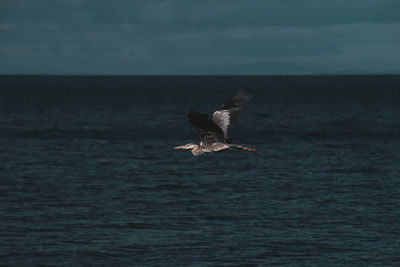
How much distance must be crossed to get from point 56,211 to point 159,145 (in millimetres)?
30977

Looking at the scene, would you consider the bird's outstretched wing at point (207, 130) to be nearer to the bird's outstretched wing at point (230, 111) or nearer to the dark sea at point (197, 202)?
the bird's outstretched wing at point (230, 111)

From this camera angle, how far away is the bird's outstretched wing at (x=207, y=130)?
67.8 feet

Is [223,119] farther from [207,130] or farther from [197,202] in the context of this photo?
[197,202]

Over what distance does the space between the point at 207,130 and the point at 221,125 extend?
0.46m

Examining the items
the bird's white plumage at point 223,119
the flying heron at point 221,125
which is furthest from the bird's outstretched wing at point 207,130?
the bird's white plumage at point 223,119

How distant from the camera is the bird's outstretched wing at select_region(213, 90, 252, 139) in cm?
2180

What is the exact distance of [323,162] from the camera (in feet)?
192

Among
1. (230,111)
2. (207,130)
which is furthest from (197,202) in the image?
(230,111)

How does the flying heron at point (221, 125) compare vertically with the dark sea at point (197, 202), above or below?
above

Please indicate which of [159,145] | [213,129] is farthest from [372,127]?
[213,129]

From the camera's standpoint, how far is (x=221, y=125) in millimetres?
22406

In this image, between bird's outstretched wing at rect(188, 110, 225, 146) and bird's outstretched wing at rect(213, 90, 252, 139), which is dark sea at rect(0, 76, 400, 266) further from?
bird's outstretched wing at rect(213, 90, 252, 139)

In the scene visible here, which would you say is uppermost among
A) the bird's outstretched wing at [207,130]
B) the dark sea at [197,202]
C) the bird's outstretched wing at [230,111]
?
the bird's outstretched wing at [230,111]

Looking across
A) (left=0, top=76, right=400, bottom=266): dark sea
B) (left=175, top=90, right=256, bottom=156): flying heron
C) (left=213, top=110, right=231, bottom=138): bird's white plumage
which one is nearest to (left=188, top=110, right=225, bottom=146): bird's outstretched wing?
(left=175, top=90, right=256, bottom=156): flying heron
